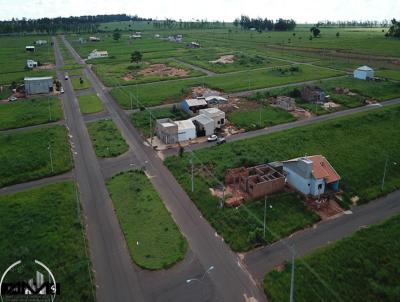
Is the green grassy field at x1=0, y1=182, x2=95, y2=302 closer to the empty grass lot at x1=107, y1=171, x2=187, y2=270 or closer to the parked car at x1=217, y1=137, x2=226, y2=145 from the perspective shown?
the empty grass lot at x1=107, y1=171, x2=187, y2=270

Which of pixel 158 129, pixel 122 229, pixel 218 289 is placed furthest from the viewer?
pixel 158 129

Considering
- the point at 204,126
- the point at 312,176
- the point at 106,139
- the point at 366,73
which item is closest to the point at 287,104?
the point at 204,126

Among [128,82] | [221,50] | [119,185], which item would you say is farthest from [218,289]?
[221,50]

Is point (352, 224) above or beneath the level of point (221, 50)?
beneath

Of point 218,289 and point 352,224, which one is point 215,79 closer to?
point 352,224

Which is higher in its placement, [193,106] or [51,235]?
[193,106]

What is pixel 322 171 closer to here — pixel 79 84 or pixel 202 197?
pixel 202 197
